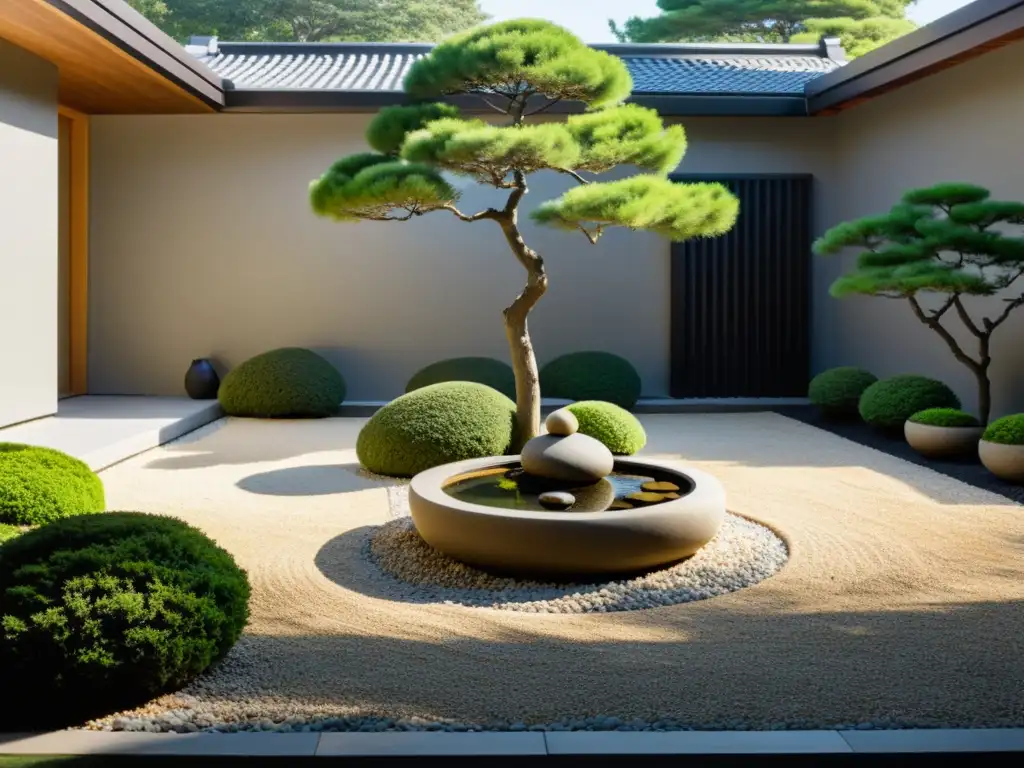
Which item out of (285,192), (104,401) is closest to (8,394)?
(104,401)

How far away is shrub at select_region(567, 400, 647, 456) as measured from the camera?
7066 mm

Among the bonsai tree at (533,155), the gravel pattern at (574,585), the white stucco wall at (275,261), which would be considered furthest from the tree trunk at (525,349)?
the white stucco wall at (275,261)

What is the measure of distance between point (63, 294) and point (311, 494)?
5.61m

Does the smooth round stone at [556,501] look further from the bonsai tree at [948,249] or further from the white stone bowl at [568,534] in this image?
the bonsai tree at [948,249]

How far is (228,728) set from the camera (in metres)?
2.76

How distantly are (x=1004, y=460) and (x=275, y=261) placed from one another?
6896 millimetres

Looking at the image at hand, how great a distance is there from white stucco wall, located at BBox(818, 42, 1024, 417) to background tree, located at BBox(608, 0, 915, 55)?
9478 millimetres

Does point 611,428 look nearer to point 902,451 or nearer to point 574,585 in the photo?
point 902,451

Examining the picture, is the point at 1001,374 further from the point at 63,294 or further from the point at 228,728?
the point at 63,294

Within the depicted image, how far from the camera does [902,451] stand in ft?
25.5

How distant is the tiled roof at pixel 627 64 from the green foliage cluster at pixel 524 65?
372 centimetres

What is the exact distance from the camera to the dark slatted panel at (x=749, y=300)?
10.9m

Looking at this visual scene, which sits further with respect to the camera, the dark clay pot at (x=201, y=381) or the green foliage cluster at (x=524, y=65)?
A: the dark clay pot at (x=201, y=381)

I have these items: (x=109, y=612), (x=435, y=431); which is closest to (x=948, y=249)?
(x=435, y=431)
